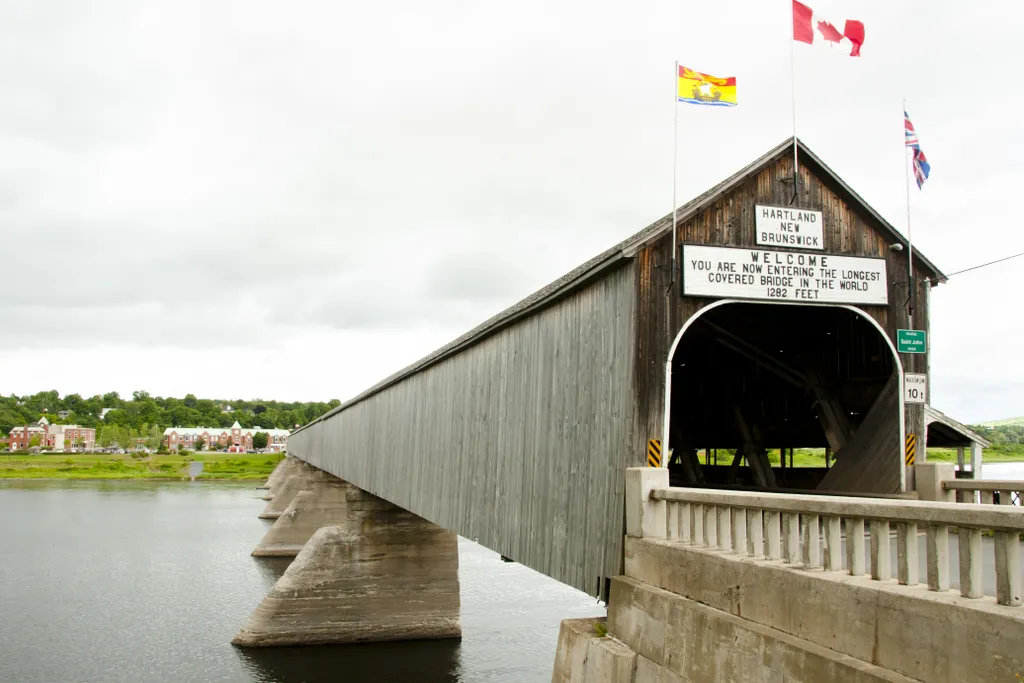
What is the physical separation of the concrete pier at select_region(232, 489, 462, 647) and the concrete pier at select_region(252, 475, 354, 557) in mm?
17512

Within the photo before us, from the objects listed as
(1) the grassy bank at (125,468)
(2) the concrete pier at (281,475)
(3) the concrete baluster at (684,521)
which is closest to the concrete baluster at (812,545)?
(3) the concrete baluster at (684,521)

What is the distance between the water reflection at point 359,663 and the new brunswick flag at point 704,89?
50.9ft

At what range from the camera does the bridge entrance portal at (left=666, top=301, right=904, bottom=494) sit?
10828 mm

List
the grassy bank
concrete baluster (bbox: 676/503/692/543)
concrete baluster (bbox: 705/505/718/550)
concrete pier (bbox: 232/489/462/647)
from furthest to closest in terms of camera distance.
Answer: the grassy bank < concrete pier (bbox: 232/489/462/647) < concrete baluster (bbox: 676/503/692/543) < concrete baluster (bbox: 705/505/718/550)

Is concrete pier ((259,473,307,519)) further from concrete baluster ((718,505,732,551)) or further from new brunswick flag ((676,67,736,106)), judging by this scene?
concrete baluster ((718,505,732,551))

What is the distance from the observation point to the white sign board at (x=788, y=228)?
372 inches

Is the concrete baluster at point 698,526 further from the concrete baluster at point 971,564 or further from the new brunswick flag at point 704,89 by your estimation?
the new brunswick flag at point 704,89

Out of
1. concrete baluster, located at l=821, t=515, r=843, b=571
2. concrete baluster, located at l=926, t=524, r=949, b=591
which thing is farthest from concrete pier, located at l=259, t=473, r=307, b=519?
concrete baluster, located at l=926, t=524, r=949, b=591

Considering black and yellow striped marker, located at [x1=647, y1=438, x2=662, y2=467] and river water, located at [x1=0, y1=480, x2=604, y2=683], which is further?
river water, located at [x1=0, y1=480, x2=604, y2=683]

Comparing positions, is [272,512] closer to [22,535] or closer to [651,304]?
[22,535]

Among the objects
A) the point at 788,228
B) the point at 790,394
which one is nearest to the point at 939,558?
the point at 788,228

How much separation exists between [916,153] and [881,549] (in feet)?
25.2

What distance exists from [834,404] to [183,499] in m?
73.0

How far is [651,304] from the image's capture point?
8.85m
